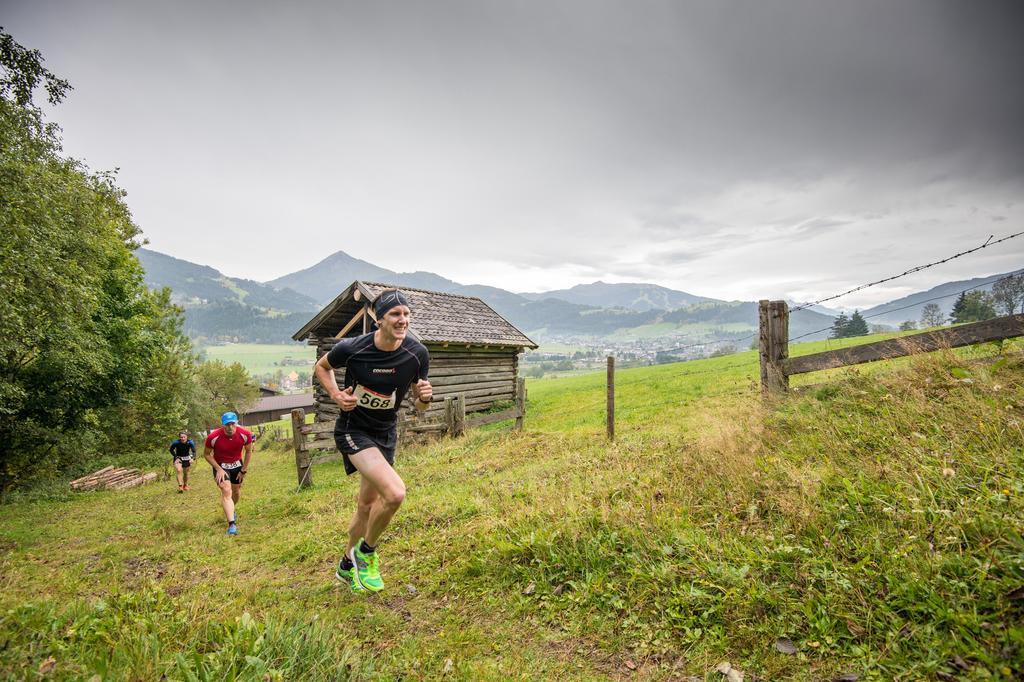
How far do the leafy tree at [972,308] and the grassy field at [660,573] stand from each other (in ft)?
32.9

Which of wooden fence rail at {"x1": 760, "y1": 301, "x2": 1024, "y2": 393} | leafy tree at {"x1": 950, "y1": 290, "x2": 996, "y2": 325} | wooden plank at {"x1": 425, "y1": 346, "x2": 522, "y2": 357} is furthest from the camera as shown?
wooden plank at {"x1": 425, "y1": 346, "x2": 522, "y2": 357}

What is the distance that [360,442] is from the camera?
13.7 ft

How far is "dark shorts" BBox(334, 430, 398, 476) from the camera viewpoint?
414 cm

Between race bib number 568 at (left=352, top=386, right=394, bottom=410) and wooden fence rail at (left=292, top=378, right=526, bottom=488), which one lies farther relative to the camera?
wooden fence rail at (left=292, top=378, right=526, bottom=488)

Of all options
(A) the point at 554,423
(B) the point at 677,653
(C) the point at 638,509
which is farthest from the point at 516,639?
(A) the point at 554,423

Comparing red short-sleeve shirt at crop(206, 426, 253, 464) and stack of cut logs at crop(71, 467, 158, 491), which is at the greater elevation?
red short-sleeve shirt at crop(206, 426, 253, 464)

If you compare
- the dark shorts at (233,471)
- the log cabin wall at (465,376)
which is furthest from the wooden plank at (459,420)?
the dark shorts at (233,471)

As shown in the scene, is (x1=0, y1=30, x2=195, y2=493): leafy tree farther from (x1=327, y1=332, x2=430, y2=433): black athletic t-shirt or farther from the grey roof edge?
(x1=327, y1=332, x2=430, y2=433): black athletic t-shirt

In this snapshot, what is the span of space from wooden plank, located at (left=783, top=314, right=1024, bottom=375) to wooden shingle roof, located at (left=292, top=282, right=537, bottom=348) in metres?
11.7

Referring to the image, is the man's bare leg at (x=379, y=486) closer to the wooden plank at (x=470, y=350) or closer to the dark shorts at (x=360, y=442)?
the dark shorts at (x=360, y=442)

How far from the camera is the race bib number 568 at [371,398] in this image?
417 centimetres

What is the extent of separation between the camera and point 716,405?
10750 mm

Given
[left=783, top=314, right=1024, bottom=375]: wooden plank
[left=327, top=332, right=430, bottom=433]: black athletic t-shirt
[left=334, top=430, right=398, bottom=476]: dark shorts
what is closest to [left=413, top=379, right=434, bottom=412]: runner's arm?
[left=327, top=332, right=430, bottom=433]: black athletic t-shirt

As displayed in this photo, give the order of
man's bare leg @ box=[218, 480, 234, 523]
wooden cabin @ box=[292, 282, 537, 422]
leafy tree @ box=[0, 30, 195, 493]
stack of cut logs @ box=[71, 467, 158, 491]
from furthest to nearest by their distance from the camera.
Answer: wooden cabin @ box=[292, 282, 537, 422]
stack of cut logs @ box=[71, 467, 158, 491]
leafy tree @ box=[0, 30, 195, 493]
man's bare leg @ box=[218, 480, 234, 523]
